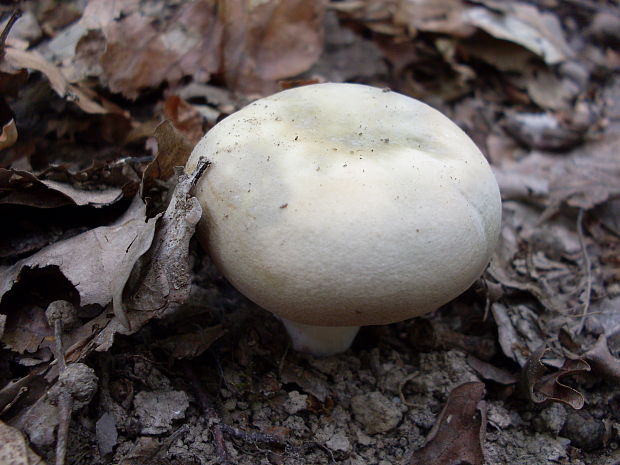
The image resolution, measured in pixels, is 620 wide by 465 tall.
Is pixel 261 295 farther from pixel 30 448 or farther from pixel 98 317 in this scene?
pixel 30 448

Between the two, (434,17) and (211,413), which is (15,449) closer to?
(211,413)

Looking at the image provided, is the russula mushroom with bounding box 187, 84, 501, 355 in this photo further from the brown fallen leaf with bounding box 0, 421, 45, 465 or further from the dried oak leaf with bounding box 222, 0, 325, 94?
the dried oak leaf with bounding box 222, 0, 325, 94

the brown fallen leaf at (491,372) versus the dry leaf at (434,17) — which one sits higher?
the dry leaf at (434,17)

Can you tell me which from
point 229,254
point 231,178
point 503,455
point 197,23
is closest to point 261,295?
point 229,254

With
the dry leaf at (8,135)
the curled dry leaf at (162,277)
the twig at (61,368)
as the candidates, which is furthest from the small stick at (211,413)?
the dry leaf at (8,135)

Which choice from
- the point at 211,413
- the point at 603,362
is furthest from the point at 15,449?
the point at 603,362

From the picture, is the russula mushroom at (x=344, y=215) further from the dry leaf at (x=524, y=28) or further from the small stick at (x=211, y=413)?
the dry leaf at (x=524, y=28)
